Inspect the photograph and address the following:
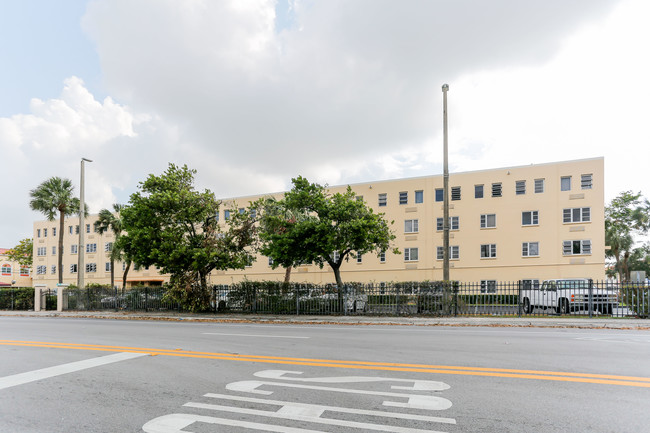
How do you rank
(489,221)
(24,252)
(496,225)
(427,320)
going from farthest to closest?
1. (24,252)
2. (489,221)
3. (496,225)
4. (427,320)

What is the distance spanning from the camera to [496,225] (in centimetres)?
3750

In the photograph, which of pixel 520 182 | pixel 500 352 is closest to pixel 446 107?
pixel 500 352

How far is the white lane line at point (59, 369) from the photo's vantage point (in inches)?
262

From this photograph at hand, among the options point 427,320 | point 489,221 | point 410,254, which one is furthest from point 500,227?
point 427,320

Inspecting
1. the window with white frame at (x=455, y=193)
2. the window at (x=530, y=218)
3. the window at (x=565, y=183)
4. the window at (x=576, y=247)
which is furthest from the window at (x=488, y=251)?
the window at (x=565, y=183)

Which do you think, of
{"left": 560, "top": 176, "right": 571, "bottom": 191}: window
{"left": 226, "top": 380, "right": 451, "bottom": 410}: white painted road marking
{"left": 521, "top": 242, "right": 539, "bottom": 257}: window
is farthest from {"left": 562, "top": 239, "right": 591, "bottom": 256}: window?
{"left": 226, "top": 380, "right": 451, "bottom": 410}: white painted road marking

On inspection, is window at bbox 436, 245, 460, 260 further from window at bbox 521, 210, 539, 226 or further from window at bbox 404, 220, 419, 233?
window at bbox 521, 210, 539, 226

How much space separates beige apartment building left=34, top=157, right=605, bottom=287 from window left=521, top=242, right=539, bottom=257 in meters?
0.07

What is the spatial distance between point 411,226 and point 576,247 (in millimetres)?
13143

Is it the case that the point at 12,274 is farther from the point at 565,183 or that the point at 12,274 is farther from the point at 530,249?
the point at 565,183

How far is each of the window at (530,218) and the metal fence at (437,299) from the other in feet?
54.1

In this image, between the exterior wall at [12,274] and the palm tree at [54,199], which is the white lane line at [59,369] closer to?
the palm tree at [54,199]

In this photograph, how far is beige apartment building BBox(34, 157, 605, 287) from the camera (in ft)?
114

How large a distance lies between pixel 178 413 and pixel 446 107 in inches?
672
